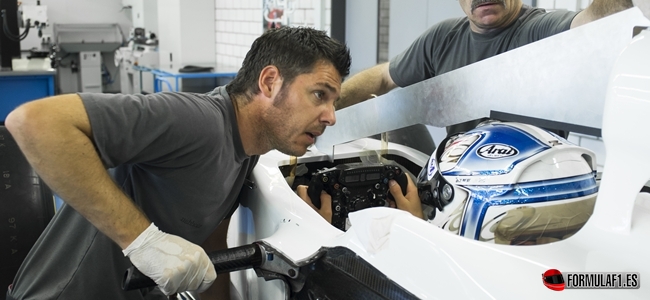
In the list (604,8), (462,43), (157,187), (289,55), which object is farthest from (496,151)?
(462,43)

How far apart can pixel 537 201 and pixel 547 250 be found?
0.25m

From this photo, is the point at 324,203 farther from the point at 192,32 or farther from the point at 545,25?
the point at 192,32

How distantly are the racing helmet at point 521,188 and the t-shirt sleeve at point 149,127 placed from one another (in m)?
0.65

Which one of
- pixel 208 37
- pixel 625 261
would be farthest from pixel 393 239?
pixel 208 37

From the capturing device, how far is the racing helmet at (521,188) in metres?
1.30

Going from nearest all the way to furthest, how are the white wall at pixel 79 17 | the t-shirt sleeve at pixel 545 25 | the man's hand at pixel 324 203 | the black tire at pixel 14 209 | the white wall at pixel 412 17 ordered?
the man's hand at pixel 324 203 → the t-shirt sleeve at pixel 545 25 → the black tire at pixel 14 209 → the white wall at pixel 412 17 → the white wall at pixel 79 17

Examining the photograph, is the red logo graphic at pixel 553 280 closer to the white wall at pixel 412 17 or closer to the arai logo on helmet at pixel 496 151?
the arai logo on helmet at pixel 496 151

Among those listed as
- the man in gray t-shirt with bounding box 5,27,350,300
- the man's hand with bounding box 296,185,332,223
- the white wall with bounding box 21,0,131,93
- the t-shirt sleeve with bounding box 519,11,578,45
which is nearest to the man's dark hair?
the man in gray t-shirt with bounding box 5,27,350,300

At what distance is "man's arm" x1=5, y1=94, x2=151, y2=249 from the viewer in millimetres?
1344

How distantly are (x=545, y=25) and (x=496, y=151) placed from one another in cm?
89

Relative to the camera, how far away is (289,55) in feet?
5.48

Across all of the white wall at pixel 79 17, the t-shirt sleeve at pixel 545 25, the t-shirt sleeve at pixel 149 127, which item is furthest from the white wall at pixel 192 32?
the t-shirt sleeve at pixel 149 127

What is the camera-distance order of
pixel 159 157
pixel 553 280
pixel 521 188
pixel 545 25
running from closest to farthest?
pixel 553 280 → pixel 521 188 → pixel 159 157 → pixel 545 25

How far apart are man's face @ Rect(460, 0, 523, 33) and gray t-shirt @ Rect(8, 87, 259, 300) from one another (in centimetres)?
97
